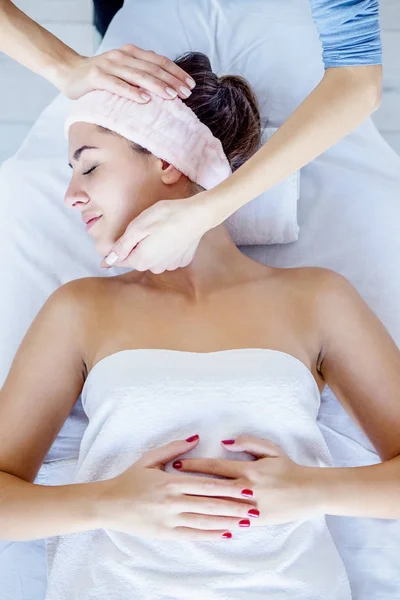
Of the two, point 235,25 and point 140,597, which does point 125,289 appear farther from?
point 235,25

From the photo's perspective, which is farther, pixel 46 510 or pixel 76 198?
pixel 76 198

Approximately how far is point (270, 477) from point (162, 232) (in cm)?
44

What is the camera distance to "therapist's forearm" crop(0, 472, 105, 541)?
1.26m

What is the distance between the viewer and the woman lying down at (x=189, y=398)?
1248mm

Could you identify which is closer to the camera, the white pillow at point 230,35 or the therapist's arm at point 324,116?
the therapist's arm at point 324,116

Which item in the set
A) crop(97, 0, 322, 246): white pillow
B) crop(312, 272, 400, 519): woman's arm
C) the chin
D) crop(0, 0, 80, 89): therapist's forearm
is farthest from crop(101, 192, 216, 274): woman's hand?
crop(97, 0, 322, 246): white pillow

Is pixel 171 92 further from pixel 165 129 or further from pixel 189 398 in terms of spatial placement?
pixel 189 398

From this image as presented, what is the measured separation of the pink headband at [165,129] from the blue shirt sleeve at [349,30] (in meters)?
0.30

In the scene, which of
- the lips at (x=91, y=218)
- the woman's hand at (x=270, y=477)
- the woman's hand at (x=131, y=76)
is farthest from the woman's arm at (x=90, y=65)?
the woman's hand at (x=270, y=477)

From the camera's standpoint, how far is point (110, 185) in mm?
1449

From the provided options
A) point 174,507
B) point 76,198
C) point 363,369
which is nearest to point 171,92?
point 76,198

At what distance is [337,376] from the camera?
4.88 feet

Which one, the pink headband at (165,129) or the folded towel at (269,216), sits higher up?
the pink headband at (165,129)

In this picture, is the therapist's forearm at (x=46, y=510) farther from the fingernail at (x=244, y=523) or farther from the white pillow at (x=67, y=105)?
the white pillow at (x=67, y=105)
